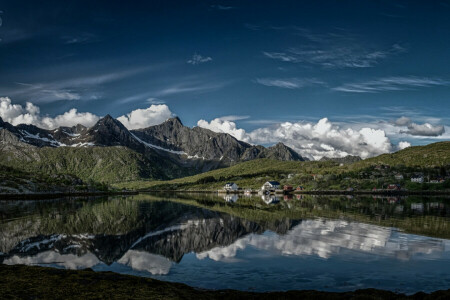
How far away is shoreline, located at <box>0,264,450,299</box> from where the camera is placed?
2150cm

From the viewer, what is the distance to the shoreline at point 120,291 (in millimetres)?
21500

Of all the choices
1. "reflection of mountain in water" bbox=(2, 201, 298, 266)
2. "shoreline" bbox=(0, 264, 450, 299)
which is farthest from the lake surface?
"shoreline" bbox=(0, 264, 450, 299)

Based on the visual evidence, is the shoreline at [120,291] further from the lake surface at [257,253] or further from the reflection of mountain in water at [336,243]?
the reflection of mountain in water at [336,243]

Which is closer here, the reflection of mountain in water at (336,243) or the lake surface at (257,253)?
the lake surface at (257,253)

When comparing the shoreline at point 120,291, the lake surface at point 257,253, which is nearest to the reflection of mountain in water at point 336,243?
the lake surface at point 257,253

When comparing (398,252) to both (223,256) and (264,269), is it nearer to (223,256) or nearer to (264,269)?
(264,269)

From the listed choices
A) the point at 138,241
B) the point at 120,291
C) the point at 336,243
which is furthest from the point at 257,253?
the point at 120,291

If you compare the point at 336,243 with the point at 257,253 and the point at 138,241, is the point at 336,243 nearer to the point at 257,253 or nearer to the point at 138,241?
the point at 257,253

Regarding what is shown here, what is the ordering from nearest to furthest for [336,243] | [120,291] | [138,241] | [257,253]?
[120,291]
[257,253]
[336,243]
[138,241]

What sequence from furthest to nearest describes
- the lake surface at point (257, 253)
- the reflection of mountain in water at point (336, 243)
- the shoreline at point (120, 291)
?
1. the reflection of mountain in water at point (336, 243)
2. the lake surface at point (257, 253)
3. the shoreline at point (120, 291)

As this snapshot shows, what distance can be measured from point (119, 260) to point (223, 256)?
1158cm

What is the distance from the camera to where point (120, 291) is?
893 inches

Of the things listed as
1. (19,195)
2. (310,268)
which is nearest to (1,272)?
(310,268)

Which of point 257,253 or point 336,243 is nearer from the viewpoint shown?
point 257,253
